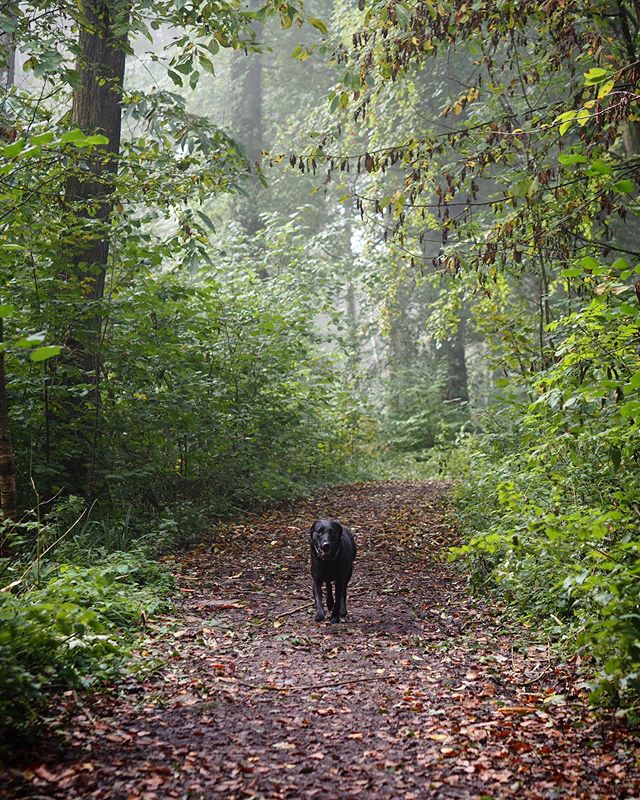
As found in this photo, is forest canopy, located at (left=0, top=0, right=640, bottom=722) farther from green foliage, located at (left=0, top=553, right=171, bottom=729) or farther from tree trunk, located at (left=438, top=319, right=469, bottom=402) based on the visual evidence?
tree trunk, located at (left=438, top=319, right=469, bottom=402)

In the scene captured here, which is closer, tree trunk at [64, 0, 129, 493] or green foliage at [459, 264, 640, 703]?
green foliage at [459, 264, 640, 703]

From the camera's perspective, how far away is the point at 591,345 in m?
5.13

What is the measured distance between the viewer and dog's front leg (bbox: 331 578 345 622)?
605 cm

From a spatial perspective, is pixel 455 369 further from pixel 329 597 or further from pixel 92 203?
pixel 329 597

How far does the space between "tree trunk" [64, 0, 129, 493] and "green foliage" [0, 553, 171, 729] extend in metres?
2.42

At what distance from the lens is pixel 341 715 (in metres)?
3.92

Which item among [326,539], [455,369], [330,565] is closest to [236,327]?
[326,539]

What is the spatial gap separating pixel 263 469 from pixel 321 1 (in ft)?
62.2

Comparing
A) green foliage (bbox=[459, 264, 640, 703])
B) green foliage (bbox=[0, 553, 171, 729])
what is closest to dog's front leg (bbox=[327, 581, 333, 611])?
green foliage (bbox=[459, 264, 640, 703])

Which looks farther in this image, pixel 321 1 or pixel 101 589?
pixel 321 1

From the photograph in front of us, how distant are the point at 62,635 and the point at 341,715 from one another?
159cm

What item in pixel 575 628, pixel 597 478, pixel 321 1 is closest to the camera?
pixel 575 628

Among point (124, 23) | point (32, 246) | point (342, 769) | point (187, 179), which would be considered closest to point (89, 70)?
point (124, 23)

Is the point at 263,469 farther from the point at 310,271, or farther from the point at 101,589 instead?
the point at 101,589
